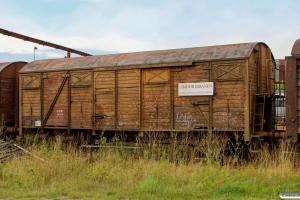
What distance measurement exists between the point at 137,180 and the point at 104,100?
592 centimetres

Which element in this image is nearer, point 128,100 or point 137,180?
point 137,180

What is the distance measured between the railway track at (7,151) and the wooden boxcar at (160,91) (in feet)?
7.97

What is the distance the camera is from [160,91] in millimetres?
12445

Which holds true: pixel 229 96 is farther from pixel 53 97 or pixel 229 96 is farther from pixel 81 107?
pixel 53 97

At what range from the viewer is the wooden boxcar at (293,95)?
9.45m

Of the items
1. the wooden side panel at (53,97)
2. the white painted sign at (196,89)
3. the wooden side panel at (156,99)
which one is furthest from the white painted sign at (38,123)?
the white painted sign at (196,89)

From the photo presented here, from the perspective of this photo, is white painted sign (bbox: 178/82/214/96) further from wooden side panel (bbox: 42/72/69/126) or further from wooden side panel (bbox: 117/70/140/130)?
wooden side panel (bbox: 42/72/69/126)

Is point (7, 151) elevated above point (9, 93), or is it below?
below

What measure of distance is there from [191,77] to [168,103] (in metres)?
1.16

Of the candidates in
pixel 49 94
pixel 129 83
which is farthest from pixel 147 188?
pixel 49 94

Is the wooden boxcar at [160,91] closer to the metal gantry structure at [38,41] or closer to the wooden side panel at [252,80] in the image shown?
the wooden side panel at [252,80]

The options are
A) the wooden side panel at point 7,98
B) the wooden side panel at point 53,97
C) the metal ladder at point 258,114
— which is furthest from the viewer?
the wooden side panel at point 7,98

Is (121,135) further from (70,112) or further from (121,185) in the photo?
(121,185)

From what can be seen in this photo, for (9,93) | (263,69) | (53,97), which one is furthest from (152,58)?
(9,93)
